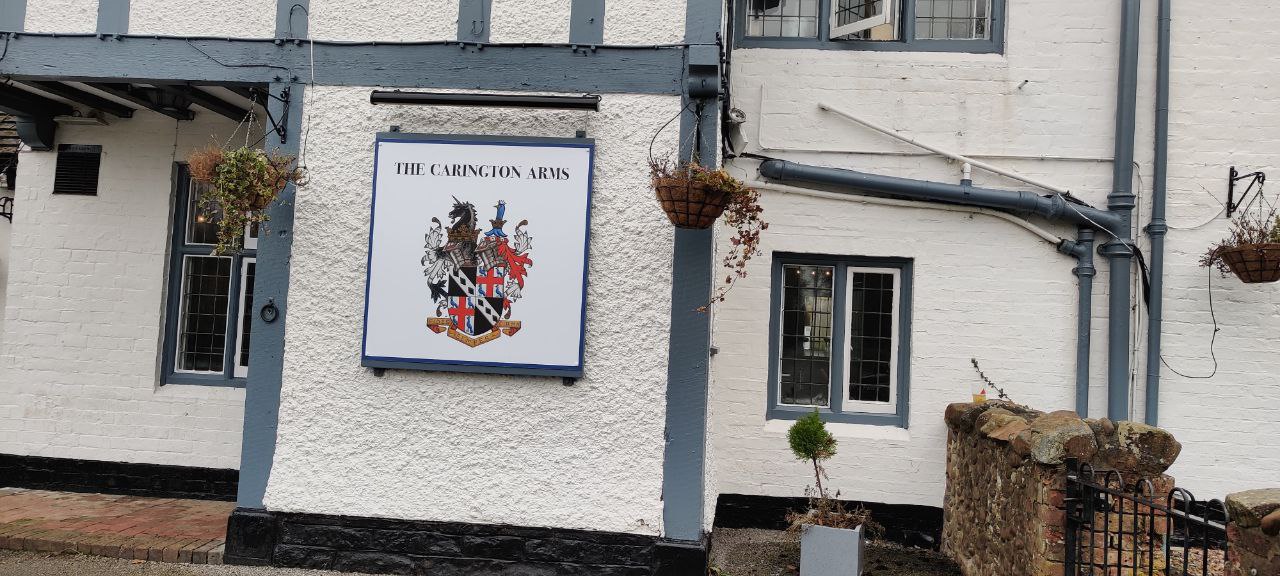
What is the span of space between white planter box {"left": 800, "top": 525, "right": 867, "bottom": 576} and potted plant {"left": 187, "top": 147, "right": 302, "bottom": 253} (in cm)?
389

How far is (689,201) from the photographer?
16.1 feet

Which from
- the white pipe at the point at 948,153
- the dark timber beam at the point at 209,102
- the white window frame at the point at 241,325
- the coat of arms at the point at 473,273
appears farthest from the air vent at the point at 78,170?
the white pipe at the point at 948,153

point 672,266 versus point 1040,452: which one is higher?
point 672,266

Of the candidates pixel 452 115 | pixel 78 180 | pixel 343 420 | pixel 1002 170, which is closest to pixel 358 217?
pixel 452 115

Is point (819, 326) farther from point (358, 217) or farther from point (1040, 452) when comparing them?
point (358, 217)

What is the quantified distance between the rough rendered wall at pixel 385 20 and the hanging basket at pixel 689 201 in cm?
181

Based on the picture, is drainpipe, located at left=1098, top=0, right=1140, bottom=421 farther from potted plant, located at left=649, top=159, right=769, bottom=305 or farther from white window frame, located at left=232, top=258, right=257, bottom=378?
white window frame, located at left=232, top=258, right=257, bottom=378

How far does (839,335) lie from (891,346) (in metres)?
0.41

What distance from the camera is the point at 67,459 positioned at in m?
7.04

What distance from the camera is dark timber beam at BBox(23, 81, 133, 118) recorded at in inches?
253

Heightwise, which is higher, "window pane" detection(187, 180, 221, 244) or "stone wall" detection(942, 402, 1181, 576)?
"window pane" detection(187, 180, 221, 244)

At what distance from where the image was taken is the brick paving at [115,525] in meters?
5.57

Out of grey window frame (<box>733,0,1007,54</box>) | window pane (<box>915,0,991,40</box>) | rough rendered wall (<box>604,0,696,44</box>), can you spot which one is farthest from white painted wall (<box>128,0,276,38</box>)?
window pane (<box>915,0,991,40</box>)

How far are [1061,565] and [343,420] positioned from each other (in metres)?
4.15
